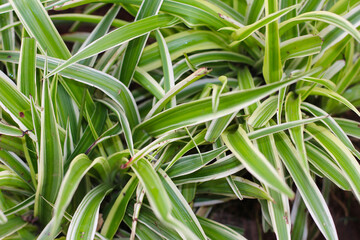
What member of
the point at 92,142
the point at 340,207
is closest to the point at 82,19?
the point at 92,142

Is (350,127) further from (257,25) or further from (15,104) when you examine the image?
(15,104)

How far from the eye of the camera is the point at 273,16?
2.07 feet

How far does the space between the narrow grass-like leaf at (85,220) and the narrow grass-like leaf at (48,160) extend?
0.07 m

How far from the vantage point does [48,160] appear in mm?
627

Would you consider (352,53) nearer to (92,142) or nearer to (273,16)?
(273,16)

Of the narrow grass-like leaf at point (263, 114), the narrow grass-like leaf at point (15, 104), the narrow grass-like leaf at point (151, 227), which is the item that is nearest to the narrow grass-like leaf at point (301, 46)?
the narrow grass-like leaf at point (263, 114)

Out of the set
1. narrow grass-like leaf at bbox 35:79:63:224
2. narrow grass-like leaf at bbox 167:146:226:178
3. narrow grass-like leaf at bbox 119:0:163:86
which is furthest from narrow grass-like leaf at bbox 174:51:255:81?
narrow grass-like leaf at bbox 35:79:63:224

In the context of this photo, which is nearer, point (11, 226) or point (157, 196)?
point (157, 196)

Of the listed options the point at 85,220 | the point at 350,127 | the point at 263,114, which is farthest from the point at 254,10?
the point at 85,220

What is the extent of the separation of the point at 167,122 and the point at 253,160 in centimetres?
21

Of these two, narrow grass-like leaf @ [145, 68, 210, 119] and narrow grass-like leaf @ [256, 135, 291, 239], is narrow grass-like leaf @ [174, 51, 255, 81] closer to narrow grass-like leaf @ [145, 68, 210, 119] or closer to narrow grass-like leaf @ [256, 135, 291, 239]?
narrow grass-like leaf @ [145, 68, 210, 119]

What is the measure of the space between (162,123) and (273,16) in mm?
309

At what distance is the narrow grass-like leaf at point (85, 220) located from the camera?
594 millimetres

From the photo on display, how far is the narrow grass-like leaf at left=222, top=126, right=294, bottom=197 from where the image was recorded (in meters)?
0.50
